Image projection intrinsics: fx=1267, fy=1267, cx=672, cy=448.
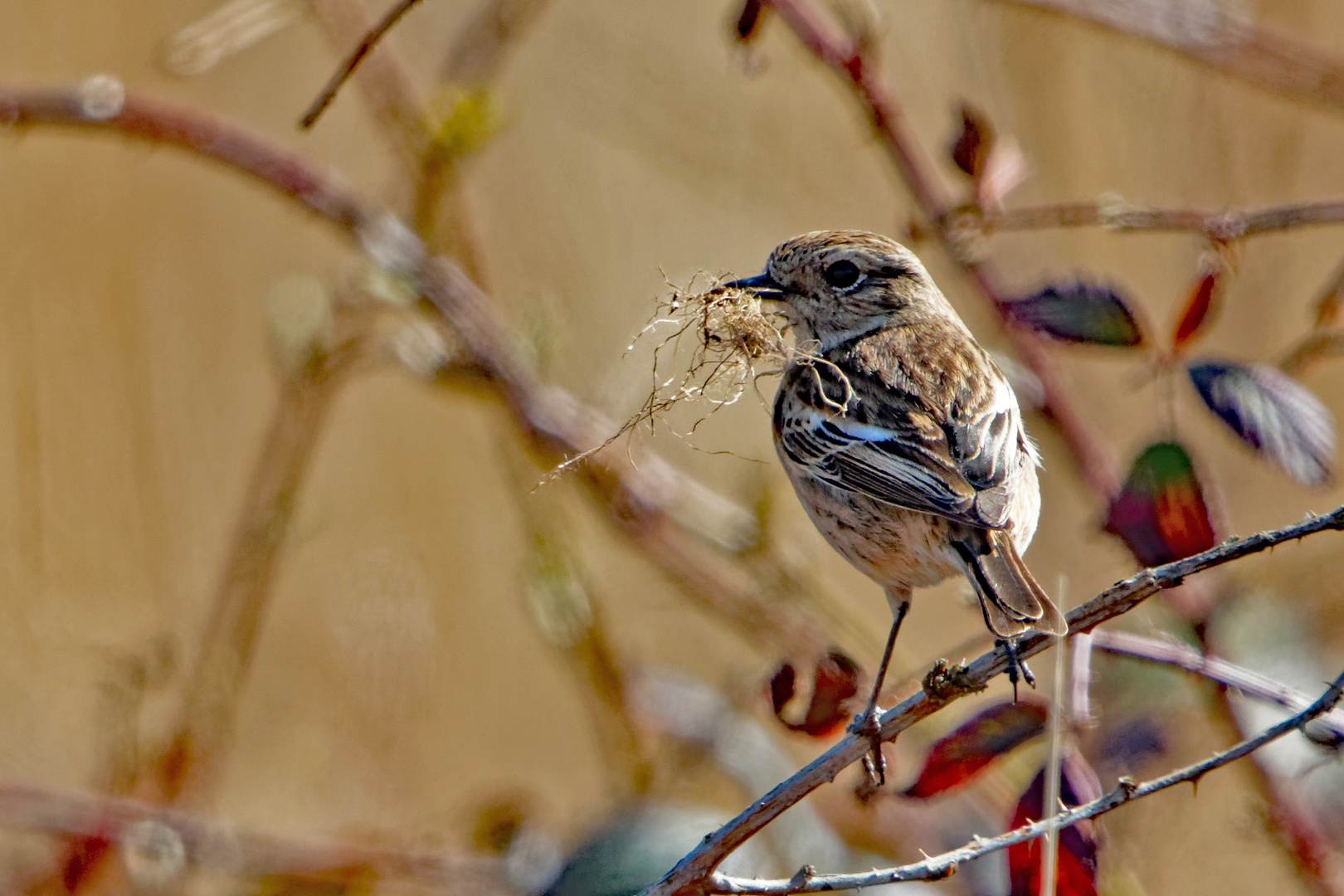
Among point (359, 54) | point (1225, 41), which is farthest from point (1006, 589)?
point (1225, 41)

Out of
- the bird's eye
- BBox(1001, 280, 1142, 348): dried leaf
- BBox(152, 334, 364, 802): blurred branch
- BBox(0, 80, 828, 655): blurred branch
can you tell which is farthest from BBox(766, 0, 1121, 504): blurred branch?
BBox(152, 334, 364, 802): blurred branch

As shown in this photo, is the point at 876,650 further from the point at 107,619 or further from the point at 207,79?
the point at 207,79

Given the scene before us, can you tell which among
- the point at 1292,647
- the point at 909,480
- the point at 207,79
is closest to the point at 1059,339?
the point at 909,480

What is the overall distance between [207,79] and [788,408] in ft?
14.9

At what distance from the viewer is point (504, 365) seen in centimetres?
346

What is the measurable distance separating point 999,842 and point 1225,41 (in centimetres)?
229

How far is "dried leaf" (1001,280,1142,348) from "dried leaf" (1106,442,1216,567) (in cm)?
21

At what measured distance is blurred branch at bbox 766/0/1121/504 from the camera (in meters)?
2.97

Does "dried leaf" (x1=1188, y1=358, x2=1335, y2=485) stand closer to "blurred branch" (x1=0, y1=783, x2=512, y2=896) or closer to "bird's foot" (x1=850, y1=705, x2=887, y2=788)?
"bird's foot" (x1=850, y1=705, x2=887, y2=788)

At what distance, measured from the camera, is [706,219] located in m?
6.52

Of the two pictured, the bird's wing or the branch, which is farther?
the bird's wing

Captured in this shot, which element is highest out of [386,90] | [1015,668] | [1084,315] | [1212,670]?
[1084,315]

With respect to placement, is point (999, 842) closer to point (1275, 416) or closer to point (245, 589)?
point (1275, 416)

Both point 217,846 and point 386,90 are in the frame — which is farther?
point 386,90
